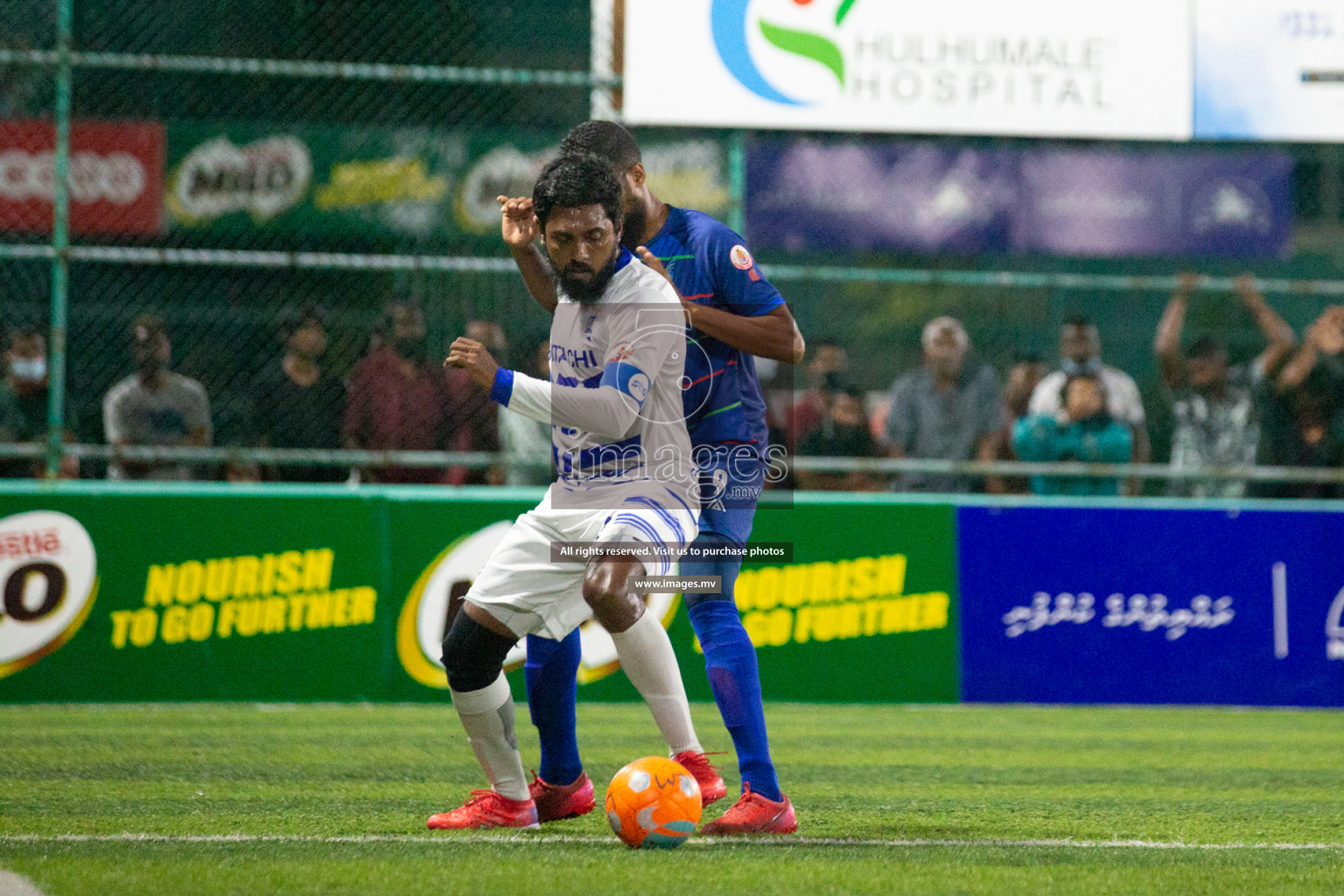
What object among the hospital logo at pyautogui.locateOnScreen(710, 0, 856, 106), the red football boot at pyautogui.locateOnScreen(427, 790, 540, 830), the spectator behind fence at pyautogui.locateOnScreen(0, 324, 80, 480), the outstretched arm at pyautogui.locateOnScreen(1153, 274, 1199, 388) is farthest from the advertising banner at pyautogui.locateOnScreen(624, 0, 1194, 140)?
the red football boot at pyautogui.locateOnScreen(427, 790, 540, 830)

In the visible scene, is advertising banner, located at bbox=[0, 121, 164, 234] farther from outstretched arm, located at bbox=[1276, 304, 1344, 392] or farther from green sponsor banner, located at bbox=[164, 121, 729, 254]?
outstretched arm, located at bbox=[1276, 304, 1344, 392]

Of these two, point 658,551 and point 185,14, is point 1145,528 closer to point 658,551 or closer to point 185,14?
point 658,551

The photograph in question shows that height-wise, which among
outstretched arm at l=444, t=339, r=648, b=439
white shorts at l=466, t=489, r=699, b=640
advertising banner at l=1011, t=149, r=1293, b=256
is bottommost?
white shorts at l=466, t=489, r=699, b=640

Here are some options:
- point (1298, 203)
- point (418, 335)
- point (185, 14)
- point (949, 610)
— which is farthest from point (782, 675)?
point (1298, 203)

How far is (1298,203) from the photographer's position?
15484mm

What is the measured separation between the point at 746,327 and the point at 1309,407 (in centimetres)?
574

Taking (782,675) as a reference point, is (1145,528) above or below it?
above

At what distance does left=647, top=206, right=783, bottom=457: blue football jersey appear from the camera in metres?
4.74

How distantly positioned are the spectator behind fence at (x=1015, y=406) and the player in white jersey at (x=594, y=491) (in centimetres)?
513

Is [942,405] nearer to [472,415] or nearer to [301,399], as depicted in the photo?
[472,415]

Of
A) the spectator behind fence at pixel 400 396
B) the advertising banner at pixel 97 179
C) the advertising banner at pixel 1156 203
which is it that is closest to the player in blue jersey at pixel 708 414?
the spectator behind fence at pixel 400 396

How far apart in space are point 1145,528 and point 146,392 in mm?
5648

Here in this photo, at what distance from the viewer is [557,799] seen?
4754 mm

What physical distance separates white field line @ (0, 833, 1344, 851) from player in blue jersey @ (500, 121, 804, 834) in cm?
20
